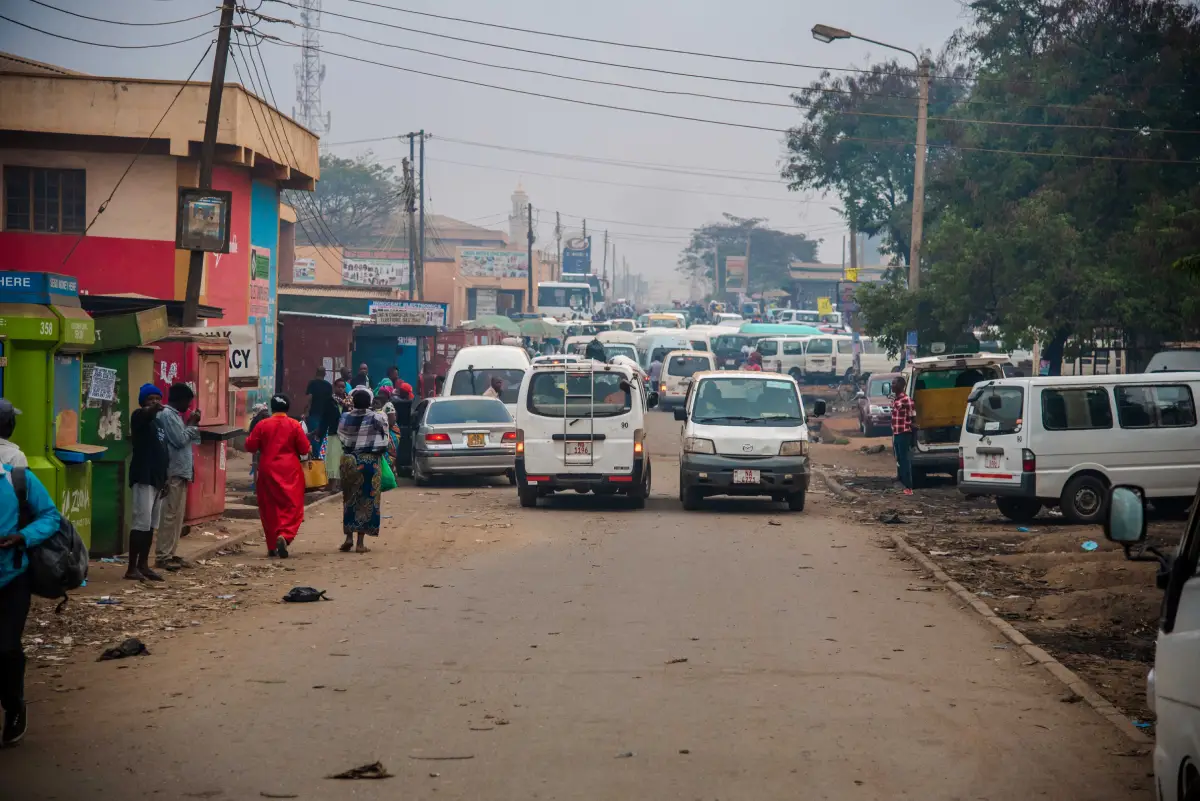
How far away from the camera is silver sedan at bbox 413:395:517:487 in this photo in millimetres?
23484

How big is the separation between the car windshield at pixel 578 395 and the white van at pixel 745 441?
3.62ft

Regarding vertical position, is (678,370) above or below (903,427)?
above

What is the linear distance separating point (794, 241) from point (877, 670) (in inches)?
5729

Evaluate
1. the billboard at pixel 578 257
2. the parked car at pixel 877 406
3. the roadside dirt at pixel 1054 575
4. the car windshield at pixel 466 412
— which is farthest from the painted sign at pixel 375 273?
the billboard at pixel 578 257

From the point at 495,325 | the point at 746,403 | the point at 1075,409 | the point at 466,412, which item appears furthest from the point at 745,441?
the point at 495,325

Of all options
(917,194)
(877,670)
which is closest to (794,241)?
(917,194)

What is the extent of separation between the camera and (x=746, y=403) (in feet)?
68.8

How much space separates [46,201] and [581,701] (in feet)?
77.0

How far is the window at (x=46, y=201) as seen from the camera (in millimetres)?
28094

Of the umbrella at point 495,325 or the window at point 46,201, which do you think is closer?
the window at point 46,201

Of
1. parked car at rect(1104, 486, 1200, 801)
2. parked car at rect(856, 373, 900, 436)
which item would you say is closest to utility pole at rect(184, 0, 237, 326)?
parked car at rect(1104, 486, 1200, 801)

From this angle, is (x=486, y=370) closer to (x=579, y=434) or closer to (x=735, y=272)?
(x=579, y=434)

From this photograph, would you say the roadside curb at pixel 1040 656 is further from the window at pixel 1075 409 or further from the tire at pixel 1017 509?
the tire at pixel 1017 509

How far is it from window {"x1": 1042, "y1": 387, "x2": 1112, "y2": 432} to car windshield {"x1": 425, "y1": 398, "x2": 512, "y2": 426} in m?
9.14
